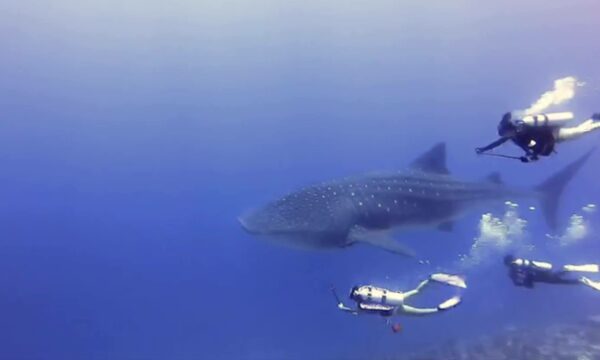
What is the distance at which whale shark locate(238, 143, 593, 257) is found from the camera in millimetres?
12242

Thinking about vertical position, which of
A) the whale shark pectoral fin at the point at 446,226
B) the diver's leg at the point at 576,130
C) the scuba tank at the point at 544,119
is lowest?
the whale shark pectoral fin at the point at 446,226

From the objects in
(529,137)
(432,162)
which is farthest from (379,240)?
(529,137)

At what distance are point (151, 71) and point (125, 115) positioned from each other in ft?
22.6

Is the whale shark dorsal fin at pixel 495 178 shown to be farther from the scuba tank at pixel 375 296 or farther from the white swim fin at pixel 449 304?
the scuba tank at pixel 375 296

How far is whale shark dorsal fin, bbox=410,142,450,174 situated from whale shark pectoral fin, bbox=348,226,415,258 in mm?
2096

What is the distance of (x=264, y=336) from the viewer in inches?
1491

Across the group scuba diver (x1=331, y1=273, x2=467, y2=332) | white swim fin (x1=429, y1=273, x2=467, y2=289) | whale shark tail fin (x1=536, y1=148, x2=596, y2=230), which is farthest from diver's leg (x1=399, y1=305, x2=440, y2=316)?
whale shark tail fin (x1=536, y1=148, x2=596, y2=230)

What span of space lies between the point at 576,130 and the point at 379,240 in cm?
494

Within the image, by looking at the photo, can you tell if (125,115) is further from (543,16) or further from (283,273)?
(543,16)

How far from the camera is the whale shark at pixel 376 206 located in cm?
1224

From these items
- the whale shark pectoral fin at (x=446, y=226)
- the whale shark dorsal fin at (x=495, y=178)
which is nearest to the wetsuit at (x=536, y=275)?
the whale shark pectoral fin at (x=446, y=226)

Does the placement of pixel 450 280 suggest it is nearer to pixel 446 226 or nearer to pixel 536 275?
pixel 536 275

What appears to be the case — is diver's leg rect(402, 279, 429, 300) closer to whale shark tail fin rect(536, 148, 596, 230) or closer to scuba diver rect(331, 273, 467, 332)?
scuba diver rect(331, 273, 467, 332)

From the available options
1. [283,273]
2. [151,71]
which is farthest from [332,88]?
[283,273]
